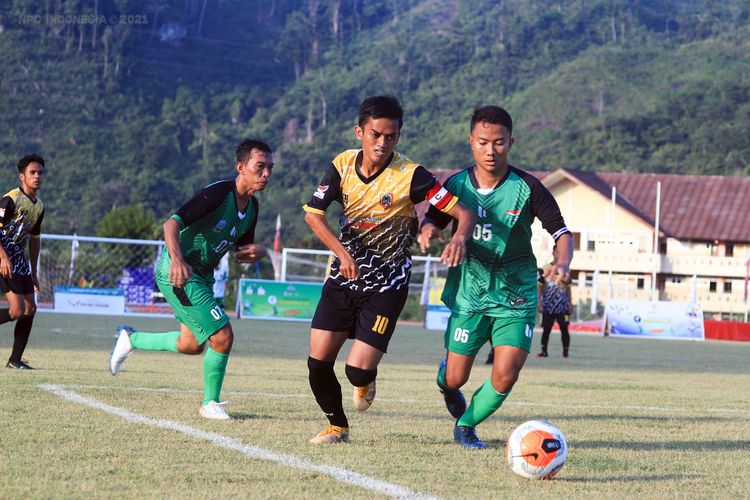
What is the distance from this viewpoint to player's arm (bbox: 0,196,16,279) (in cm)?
1082

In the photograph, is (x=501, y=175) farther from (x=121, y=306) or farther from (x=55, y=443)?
(x=121, y=306)

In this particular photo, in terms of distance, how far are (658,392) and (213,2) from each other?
475 ft

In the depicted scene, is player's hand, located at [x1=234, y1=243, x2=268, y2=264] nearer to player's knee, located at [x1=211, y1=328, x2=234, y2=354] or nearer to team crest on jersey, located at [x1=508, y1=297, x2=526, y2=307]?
player's knee, located at [x1=211, y1=328, x2=234, y2=354]

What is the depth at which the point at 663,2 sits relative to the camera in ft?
477

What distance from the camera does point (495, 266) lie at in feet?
22.9

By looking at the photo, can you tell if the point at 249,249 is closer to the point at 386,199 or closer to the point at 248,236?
the point at 248,236

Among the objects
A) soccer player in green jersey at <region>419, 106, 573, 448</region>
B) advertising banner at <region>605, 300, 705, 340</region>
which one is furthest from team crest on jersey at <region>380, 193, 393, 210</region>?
advertising banner at <region>605, 300, 705, 340</region>

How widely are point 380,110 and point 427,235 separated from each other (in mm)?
832

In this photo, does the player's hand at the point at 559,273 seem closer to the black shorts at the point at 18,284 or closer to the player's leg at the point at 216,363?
the player's leg at the point at 216,363

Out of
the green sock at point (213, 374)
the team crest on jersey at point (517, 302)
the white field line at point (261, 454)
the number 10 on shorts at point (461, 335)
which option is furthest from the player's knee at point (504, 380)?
the green sock at point (213, 374)

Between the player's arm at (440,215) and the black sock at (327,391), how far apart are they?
1004mm

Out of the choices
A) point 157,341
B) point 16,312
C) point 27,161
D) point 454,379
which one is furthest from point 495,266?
point 16,312

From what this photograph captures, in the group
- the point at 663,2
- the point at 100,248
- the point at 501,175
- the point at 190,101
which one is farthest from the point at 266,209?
the point at 501,175

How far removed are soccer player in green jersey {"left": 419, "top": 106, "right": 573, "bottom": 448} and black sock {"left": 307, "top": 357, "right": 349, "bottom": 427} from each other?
2.39 feet
